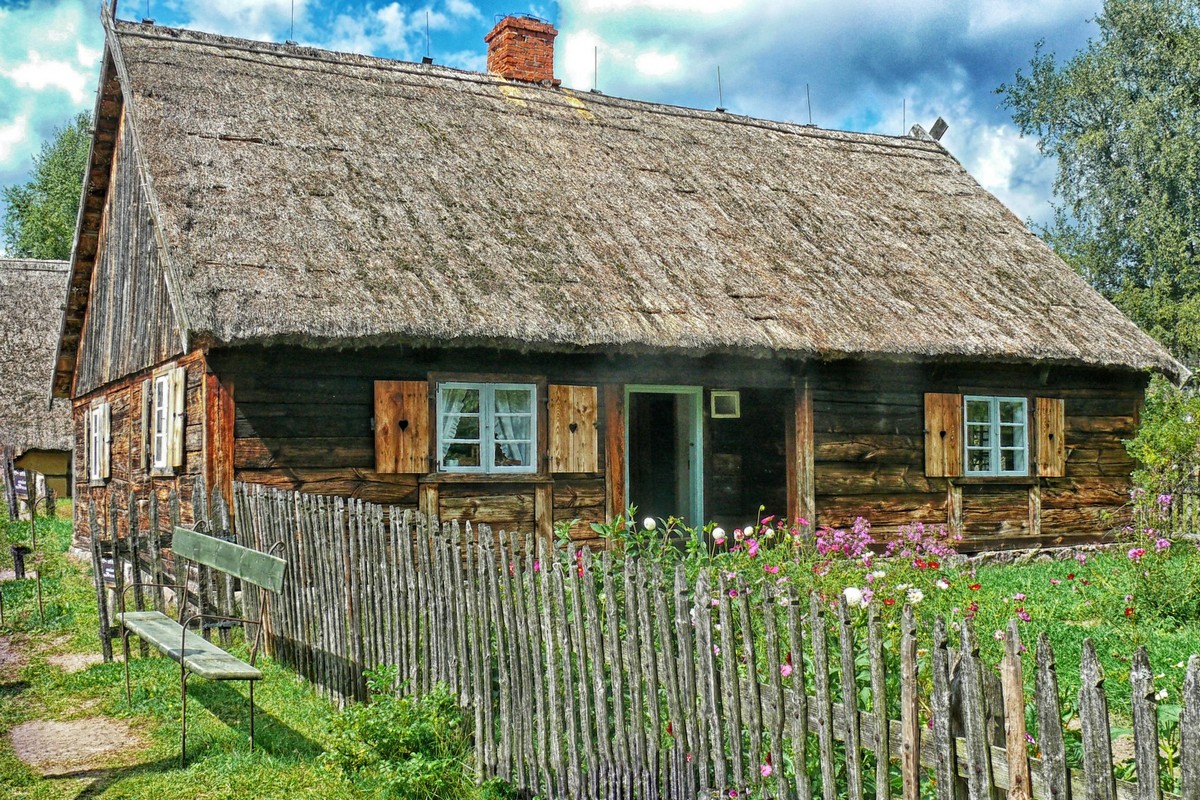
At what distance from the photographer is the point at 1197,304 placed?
74.6 ft

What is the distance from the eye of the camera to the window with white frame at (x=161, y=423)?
415 inches

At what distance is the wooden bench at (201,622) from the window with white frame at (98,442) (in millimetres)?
6825

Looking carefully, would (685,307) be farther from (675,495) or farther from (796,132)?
(796,132)

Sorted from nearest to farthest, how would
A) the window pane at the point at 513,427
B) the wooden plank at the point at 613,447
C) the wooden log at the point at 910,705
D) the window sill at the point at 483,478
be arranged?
the wooden log at the point at 910,705
the window sill at the point at 483,478
the window pane at the point at 513,427
the wooden plank at the point at 613,447

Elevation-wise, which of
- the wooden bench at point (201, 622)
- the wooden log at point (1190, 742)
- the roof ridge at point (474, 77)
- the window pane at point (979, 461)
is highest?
the roof ridge at point (474, 77)

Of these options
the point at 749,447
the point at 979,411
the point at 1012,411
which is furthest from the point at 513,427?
the point at 1012,411

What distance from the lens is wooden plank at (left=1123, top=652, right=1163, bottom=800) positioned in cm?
241

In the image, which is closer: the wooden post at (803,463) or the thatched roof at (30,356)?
the wooden post at (803,463)

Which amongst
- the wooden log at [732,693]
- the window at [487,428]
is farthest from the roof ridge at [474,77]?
the wooden log at [732,693]

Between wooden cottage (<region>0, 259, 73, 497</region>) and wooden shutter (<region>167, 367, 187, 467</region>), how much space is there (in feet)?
39.1

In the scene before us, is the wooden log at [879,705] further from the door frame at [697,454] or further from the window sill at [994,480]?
the window sill at [994,480]

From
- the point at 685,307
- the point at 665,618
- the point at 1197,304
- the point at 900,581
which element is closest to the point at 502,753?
the point at 665,618

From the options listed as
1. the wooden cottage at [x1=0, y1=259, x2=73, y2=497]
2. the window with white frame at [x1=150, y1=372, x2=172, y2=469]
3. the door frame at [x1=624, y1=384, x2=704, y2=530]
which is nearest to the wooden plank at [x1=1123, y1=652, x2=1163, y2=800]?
the door frame at [x1=624, y1=384, x2=704, y2=530]

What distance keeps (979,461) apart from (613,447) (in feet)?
15.1
